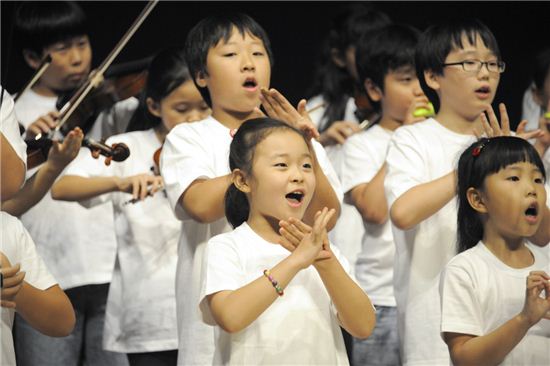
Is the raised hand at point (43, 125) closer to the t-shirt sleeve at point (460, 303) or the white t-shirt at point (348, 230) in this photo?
the white t-shirt at point (348, 230)

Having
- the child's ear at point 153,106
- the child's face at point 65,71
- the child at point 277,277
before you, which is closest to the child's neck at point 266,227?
the child at point 277,277

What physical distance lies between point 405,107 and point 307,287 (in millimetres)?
1278

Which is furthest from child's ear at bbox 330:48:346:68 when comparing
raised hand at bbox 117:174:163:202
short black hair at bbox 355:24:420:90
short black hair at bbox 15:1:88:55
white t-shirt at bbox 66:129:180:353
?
raised hand at bbox 117:174:163:202

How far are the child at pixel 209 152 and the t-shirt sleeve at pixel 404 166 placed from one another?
26 cm

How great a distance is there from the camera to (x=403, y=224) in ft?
9.66

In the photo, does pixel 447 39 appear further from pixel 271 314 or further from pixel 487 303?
pixel 271 314

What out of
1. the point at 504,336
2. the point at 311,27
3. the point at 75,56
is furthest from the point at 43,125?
the point at 311,27

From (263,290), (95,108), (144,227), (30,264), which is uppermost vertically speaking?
(263,290)

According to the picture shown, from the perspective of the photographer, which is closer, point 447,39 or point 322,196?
point 322,196

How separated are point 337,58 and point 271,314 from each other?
204cm

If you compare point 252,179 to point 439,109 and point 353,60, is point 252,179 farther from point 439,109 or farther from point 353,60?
point 353,60

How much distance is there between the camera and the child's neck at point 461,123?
10.3ft

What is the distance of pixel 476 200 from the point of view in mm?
2812

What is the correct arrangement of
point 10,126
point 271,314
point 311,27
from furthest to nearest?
point 311,27 < point 10,126 < point 271,314
